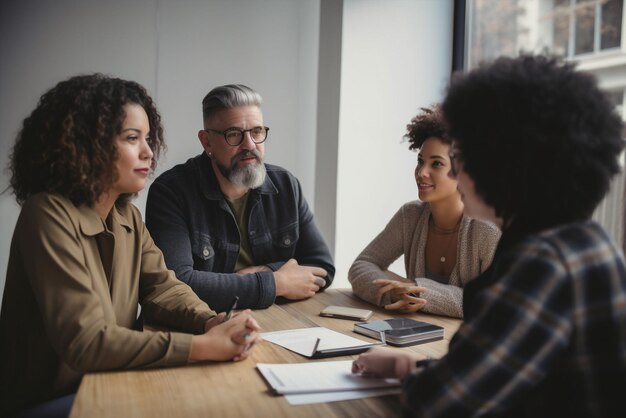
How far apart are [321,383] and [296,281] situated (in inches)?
33.8

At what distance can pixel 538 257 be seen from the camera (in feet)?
2.52

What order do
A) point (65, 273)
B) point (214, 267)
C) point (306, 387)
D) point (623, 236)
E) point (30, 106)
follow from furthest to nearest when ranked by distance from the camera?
point (30, 106), point (214, 267), point (623, 236), point (65, 273), point (306, 387)

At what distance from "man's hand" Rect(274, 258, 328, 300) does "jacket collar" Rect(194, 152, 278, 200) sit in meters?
0.35

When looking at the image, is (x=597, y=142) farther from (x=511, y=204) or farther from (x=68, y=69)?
(x=68, y=69)

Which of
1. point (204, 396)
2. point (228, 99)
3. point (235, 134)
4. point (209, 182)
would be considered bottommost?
point (204, 396)

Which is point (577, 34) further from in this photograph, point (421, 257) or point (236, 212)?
point (236, 212)

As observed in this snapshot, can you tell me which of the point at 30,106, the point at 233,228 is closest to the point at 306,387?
the point at 233,228

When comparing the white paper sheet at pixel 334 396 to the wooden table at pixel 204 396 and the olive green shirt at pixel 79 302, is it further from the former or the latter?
the olive green shirt at pixel 79 302

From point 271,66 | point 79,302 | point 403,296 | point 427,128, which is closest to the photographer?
point 79,302

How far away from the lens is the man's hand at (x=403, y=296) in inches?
70.9

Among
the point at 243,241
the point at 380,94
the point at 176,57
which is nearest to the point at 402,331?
the point at 243,241

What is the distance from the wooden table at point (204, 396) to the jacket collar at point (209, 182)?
2.97 feet

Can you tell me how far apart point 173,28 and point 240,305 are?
2.15 meters

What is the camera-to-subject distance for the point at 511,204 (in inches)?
36.0
